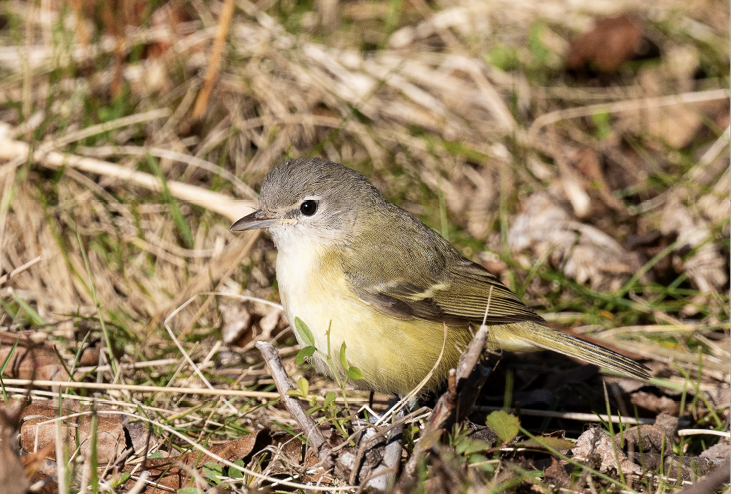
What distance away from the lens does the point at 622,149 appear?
19.7 feet

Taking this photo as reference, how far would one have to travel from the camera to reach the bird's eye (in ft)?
11.5

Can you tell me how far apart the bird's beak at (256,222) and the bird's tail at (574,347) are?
1289 mm

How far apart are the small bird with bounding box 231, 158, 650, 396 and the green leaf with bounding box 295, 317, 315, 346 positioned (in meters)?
0.07

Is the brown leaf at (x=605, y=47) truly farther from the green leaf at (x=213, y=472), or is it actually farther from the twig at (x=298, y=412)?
the green leaf at (x=213, y=472)

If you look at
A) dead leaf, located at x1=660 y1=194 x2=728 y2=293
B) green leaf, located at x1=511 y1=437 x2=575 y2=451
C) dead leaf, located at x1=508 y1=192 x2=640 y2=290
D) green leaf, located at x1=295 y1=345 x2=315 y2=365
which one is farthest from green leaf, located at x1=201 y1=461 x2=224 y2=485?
dead leaf, located at x1=660 y1=194 x2=728 y2=293

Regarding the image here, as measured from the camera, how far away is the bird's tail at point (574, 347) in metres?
3.40

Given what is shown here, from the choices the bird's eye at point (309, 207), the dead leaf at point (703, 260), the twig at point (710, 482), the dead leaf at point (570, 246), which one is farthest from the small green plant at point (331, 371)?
the dead leaf at point (703, 260)

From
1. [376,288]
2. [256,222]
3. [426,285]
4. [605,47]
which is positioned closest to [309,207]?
[256,222]

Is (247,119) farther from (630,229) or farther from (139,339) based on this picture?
(630,229)

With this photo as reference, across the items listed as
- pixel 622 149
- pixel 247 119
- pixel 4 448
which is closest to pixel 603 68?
pixel 622 149

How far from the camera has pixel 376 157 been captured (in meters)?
5.64

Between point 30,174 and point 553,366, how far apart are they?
12.4ft

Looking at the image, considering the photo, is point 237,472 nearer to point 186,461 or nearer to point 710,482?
point 186,461

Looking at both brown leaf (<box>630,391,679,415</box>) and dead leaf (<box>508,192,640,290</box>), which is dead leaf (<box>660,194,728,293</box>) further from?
brown leaf (<box>630,391,679,415</box>)
